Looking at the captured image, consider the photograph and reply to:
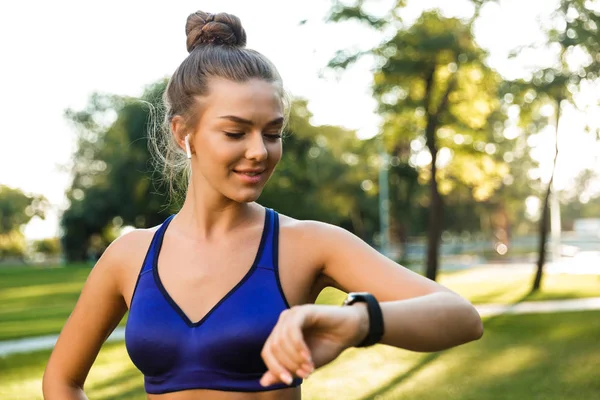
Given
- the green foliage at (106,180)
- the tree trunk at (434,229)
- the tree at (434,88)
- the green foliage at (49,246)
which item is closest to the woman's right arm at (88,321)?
the tree at (434,88)

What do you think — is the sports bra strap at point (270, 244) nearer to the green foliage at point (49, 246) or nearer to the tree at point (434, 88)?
the tree at point (434, 88)

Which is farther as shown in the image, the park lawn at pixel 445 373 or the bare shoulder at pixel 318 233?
the park lawn at pixel 445 373

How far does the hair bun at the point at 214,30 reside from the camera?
85.7 inches

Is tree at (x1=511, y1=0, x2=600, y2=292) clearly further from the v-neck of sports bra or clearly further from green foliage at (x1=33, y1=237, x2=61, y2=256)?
green foliage at (x1=33, y1=237, x2=61, y2=256)

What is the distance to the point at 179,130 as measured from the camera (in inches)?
85.0

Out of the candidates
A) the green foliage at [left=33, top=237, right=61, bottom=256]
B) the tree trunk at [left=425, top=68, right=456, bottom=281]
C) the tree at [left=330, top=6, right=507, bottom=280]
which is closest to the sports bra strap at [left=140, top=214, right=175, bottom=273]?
the tree at [left=330, top=6, right=507, bottom=280]

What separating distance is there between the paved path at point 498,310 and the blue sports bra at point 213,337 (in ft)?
35.8

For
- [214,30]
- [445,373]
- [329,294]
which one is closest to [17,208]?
[329,294]

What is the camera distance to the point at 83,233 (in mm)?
61375

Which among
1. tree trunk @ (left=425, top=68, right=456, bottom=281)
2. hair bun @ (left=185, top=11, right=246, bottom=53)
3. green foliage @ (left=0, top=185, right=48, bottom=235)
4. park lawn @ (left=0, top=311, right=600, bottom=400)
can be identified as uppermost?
hair bun @ (left=185, top=11, right=246, bottom=53)

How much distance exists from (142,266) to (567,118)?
60.6ft

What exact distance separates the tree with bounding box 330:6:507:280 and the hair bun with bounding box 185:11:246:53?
14457 mm

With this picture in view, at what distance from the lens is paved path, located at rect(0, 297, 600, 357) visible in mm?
12750

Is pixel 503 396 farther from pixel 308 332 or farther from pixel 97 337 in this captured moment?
pixel 308 332
